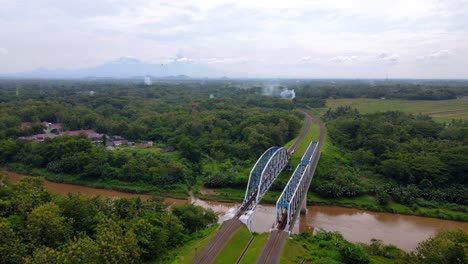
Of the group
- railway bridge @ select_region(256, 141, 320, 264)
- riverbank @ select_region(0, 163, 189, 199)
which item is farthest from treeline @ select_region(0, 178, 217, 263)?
riverbank @ select_region(0, 163, 189, 199)

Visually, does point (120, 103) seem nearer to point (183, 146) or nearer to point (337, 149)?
point (183, 146)

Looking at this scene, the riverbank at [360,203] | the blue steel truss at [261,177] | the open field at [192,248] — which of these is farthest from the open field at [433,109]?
the open field at [192,248]

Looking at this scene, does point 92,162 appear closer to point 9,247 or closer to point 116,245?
point 9,247

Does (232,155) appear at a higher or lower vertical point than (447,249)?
lower

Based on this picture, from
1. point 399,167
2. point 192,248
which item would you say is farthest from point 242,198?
point 399,167

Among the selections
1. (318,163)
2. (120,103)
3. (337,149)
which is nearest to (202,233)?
(318,163)

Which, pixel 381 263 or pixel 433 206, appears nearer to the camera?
pixel 381 263
